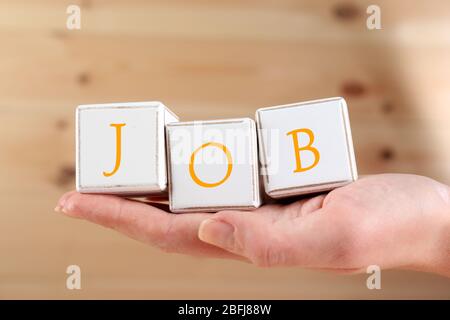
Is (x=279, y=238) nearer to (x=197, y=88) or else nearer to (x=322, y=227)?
(x=322, y=227)

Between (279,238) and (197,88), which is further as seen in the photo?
(197,88)

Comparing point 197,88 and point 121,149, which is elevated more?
point 197,88

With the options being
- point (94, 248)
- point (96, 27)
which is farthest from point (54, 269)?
point (96, 27)

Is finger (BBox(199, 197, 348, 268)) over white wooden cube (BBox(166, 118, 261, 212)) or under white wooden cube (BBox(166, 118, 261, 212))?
under

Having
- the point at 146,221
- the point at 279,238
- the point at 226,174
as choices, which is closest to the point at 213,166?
the point at 226,174

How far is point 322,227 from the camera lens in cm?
72

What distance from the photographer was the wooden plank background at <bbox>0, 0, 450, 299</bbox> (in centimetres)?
152

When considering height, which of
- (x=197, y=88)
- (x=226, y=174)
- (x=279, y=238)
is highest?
(x=197, y=88)

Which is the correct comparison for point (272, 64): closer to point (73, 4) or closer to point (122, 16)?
point (122, 16)

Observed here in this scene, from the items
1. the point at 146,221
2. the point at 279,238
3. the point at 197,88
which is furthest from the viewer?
the point at 197,88

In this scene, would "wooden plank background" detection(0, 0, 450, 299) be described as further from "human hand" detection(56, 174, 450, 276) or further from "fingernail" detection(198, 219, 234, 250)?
"fingernail" detection(198, 219, 234, 250)

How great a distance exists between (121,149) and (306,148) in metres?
0.32

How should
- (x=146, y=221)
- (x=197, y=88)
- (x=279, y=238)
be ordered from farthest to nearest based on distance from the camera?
(x=197, y=88) < (x=146, y=221) < (x=279, y=238)

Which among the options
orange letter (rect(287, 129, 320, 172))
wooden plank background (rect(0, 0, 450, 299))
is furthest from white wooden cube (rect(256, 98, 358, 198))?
wooden plank background (rect(0, 0, 450, 299))
